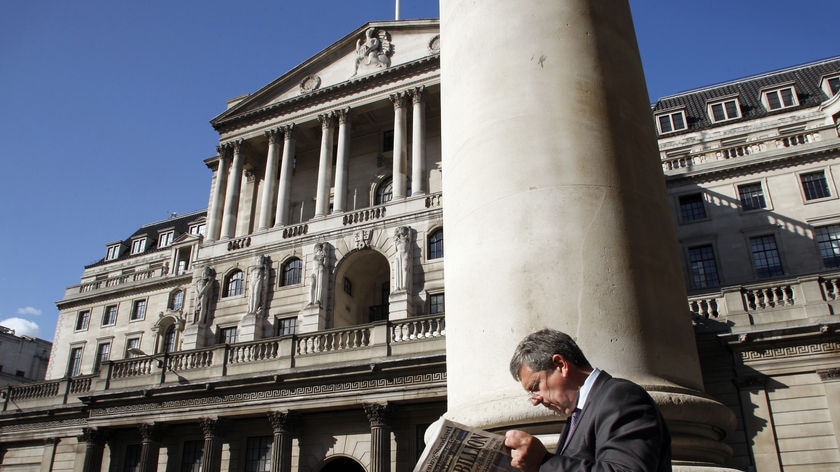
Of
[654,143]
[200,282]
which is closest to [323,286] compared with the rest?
[200,282]

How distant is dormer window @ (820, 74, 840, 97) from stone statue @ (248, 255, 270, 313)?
124ft

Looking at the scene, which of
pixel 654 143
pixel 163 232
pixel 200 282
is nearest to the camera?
pixel 654 143

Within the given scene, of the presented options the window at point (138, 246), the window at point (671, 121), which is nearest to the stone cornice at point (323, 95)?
the window at point (671, 121)

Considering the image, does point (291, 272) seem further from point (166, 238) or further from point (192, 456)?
point (166, 238)

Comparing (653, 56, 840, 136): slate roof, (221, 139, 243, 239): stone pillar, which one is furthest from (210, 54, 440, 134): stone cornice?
(653, 56, 840, 136): slate roof

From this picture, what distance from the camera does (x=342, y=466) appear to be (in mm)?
27438

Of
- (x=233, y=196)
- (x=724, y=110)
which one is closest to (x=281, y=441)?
(x=233, y=196)

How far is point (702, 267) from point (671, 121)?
54.4 feet

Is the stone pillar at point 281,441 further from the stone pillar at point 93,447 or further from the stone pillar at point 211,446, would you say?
the stone pillar at point 93,447

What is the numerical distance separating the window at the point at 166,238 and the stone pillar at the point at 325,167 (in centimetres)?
3030

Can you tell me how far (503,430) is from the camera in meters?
4.33

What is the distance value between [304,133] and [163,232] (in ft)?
102

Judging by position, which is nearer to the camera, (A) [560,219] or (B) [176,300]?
(A) [560,219]

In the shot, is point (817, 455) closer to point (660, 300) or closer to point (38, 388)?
point (660, 300)
